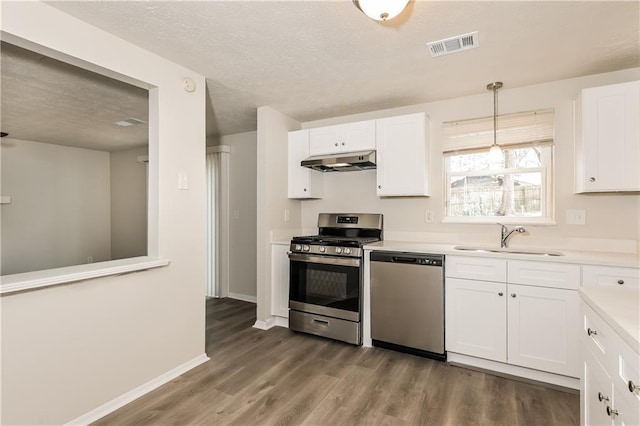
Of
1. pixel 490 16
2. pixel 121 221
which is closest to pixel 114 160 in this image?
pixel 121 221

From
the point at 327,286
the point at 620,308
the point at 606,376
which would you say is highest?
the point at 620,308

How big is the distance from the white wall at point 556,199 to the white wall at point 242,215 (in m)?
1.36

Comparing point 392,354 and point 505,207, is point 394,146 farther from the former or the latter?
point 392,354

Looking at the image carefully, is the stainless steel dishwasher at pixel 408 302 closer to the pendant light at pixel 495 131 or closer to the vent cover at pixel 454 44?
the pendant light at pixel 495 131

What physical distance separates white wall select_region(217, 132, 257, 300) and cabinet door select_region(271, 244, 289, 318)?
42.1 inches

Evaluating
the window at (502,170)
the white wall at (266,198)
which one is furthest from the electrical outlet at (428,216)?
the white wall at (266,198)

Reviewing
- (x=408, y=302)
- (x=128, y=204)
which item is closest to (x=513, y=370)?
(x=408, y=302)

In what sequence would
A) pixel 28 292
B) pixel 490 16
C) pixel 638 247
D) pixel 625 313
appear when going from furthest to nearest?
pixel 638 247 < pixel 490 16 < pixel 28 292 < pixel 625 313

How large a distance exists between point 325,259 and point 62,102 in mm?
3102

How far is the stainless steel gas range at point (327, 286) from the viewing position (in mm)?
2871

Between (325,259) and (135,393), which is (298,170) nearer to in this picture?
(325,259)

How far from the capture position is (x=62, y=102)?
10.4ft

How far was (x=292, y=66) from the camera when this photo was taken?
240 cm

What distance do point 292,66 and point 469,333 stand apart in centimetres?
252
